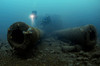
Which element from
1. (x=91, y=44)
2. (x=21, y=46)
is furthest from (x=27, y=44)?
(x=91, y=44)

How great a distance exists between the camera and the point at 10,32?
3357 millimetres

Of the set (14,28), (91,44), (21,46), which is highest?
(14,28)

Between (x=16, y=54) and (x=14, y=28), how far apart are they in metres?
1.14

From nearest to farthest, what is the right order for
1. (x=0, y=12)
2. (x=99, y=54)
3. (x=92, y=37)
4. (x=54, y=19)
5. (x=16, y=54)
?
(x=99, y=54) < (x=16, y=54) < (x=92, y=37) < (x=54, y=19) < (x=0, y=12)

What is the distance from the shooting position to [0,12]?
48.9 meters

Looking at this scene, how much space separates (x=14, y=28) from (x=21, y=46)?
2.56 feet

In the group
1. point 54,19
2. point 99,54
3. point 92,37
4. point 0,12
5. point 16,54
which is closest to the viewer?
point 99,54

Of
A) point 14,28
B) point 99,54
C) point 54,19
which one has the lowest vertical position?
point 99,54

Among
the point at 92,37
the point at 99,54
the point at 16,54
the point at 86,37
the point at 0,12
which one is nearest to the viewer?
the point at 99,54

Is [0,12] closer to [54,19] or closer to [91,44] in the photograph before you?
[54,19]

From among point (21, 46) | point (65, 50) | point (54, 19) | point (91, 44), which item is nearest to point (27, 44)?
point (21, 46)

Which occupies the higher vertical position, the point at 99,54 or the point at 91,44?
the point at 91,44

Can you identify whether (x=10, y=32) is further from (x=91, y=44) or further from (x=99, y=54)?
(x=91, y=44)

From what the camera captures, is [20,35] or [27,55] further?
[20,35]
